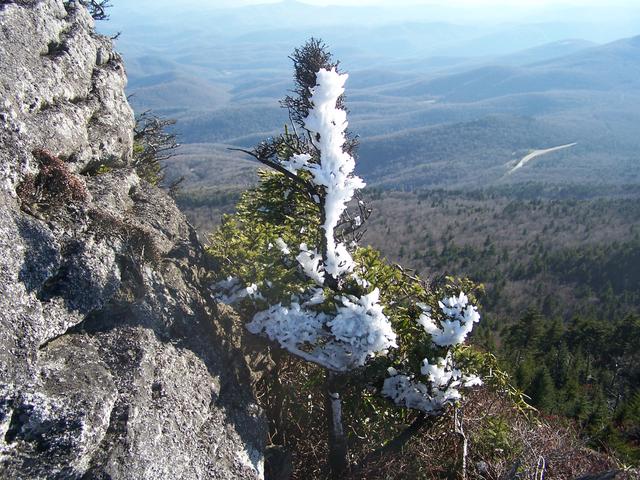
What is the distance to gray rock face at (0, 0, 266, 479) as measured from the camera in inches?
254

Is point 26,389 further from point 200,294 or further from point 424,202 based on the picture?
point 424,202

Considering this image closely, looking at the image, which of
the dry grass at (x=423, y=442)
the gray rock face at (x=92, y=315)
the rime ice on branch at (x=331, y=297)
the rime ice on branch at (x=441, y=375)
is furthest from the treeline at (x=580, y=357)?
the gray rock face at (x=92, y=315)

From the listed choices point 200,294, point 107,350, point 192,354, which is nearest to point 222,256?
point 200,294

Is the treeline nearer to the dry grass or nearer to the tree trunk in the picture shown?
the dry grass

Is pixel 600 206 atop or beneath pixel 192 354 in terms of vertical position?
beneath

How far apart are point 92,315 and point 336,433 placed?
471 centimetres

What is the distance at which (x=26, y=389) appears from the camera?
624 cm

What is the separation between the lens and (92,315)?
7.81 meters

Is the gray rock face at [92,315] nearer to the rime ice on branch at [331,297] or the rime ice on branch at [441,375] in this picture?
the rime ice on branch at [331,297]

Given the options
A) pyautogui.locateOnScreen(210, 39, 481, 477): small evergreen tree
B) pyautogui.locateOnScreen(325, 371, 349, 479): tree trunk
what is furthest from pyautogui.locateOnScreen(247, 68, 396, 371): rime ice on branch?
pyautogui.locateOnScreen(325, 371, 349, 479): tree trunk

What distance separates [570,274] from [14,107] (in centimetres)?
8297

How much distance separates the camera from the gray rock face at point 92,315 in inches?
254

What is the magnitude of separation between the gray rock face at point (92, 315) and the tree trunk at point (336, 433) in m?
1.33

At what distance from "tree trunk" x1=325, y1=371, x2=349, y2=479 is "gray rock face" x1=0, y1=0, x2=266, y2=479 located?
1330mm
